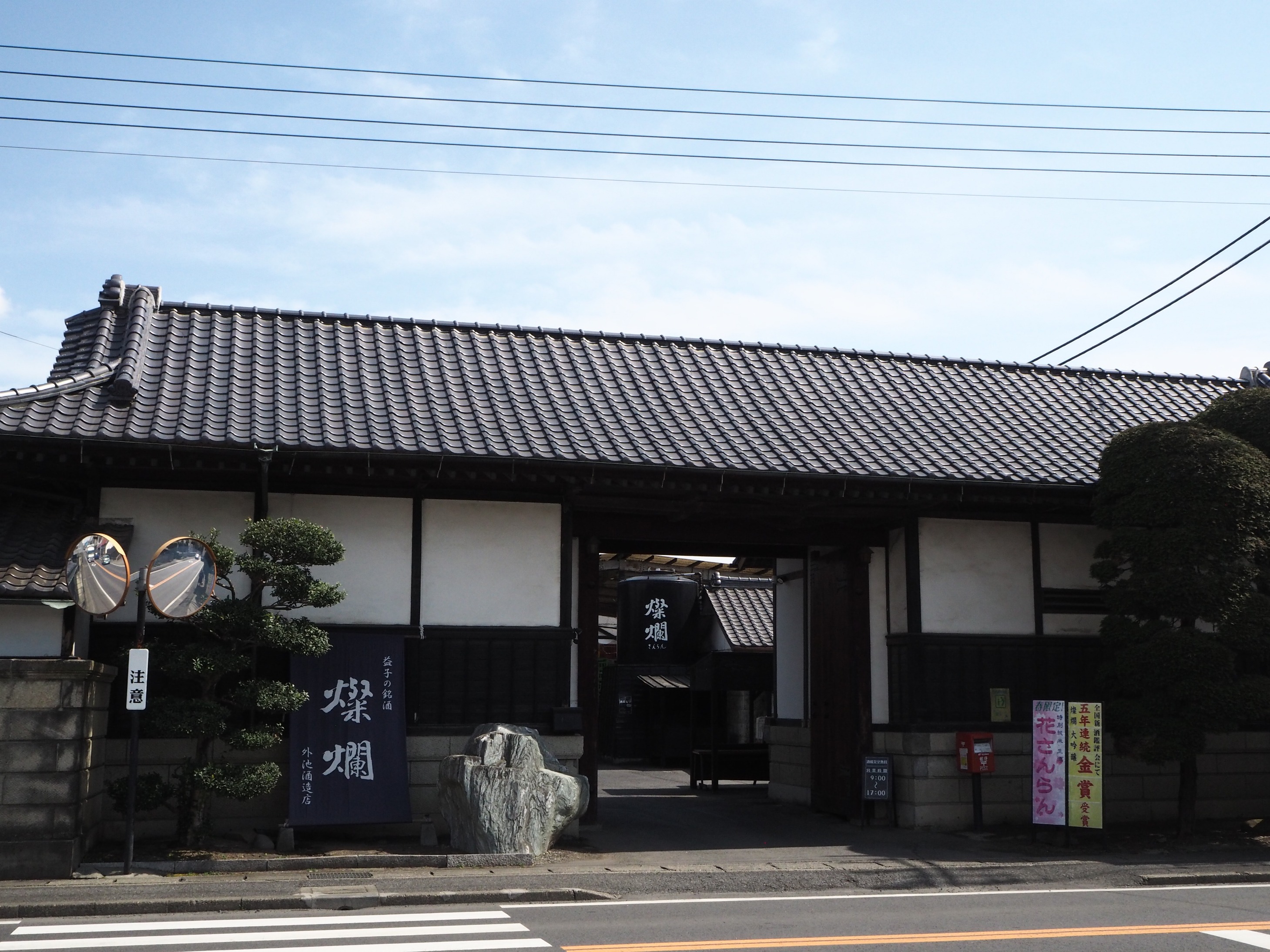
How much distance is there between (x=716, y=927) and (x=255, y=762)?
6.14 m

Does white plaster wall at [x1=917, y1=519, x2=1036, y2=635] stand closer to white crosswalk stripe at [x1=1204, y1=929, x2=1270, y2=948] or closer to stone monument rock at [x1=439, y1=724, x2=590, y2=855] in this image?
stone monument rock at [x1=439, y1=724, x2=590, y2=855]

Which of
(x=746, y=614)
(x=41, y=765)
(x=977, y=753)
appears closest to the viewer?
(x=41, y=765)

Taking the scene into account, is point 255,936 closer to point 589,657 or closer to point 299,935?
point 299,935

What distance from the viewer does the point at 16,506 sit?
12797 millimetres

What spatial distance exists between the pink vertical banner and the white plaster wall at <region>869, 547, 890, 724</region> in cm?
222

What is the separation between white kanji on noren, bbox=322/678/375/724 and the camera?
12.9 metres

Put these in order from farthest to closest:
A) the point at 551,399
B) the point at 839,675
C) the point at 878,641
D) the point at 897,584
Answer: the point at 839,675 → the point at 878,641 → the point at 897,584 → the point at 551,399

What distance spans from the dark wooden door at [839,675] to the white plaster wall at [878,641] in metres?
0.05

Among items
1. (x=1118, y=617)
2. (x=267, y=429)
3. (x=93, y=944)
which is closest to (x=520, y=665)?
(x=267, y=429)

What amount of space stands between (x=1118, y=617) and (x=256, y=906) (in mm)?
10439

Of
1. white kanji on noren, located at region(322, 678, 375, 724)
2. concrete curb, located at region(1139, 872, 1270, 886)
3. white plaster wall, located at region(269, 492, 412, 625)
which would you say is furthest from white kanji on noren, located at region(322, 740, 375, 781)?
concrete curb, located at region(1139, 872, 1270, 886)

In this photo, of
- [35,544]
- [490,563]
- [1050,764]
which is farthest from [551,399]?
[1050,764]

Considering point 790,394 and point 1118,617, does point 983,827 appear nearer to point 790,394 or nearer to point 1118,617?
point 1118,617

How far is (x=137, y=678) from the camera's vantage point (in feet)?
36.2
